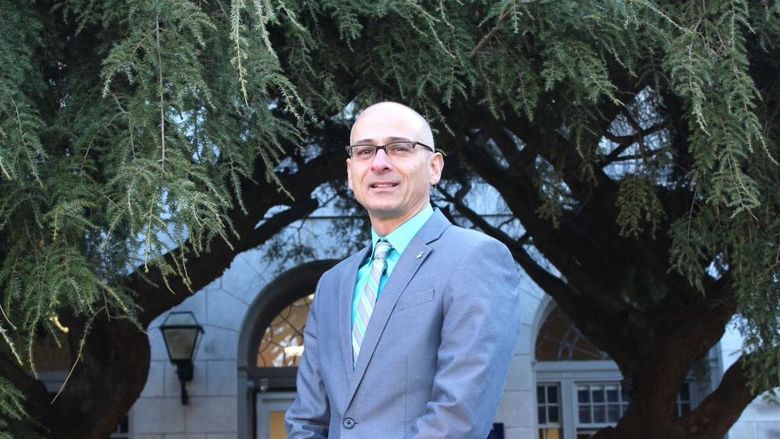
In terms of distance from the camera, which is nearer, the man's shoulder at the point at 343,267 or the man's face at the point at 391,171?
the man's face at the point at 391,171


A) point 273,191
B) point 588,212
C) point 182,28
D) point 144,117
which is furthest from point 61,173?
point 588,212

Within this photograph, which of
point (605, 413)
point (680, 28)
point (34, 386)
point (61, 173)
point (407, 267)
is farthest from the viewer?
point (605, 413)

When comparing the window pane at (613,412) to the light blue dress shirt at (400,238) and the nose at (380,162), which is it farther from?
the nose at (380,162)

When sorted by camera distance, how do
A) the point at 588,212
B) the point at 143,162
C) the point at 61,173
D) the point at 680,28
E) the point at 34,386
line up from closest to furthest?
the point at 143,162 < the point at 61,173 < the point at 680,28 < the point at 34,386 < the point at 588,212

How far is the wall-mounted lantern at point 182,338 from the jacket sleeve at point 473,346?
9559mm

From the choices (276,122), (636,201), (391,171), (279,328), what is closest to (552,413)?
(279,328)

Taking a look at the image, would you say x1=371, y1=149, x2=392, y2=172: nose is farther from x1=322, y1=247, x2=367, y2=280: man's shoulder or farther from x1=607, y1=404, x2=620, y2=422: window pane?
x1=607, y1=404, x2=620, y2=422: window pane

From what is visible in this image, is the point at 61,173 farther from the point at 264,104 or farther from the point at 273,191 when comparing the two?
the point at 273,191

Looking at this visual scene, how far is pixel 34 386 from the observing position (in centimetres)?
772

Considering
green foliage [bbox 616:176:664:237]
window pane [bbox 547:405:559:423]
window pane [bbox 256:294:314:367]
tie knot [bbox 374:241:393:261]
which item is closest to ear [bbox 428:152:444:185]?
tie knot [bbox 374:241:393:261]

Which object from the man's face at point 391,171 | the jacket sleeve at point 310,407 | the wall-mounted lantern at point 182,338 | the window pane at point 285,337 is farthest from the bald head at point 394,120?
the window pane at point 285,337

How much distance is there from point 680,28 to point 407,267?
319 centimetres

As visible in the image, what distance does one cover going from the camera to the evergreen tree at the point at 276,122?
16.2 feet

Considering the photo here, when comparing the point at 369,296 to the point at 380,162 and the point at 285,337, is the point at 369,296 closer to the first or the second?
the point at 380,162
